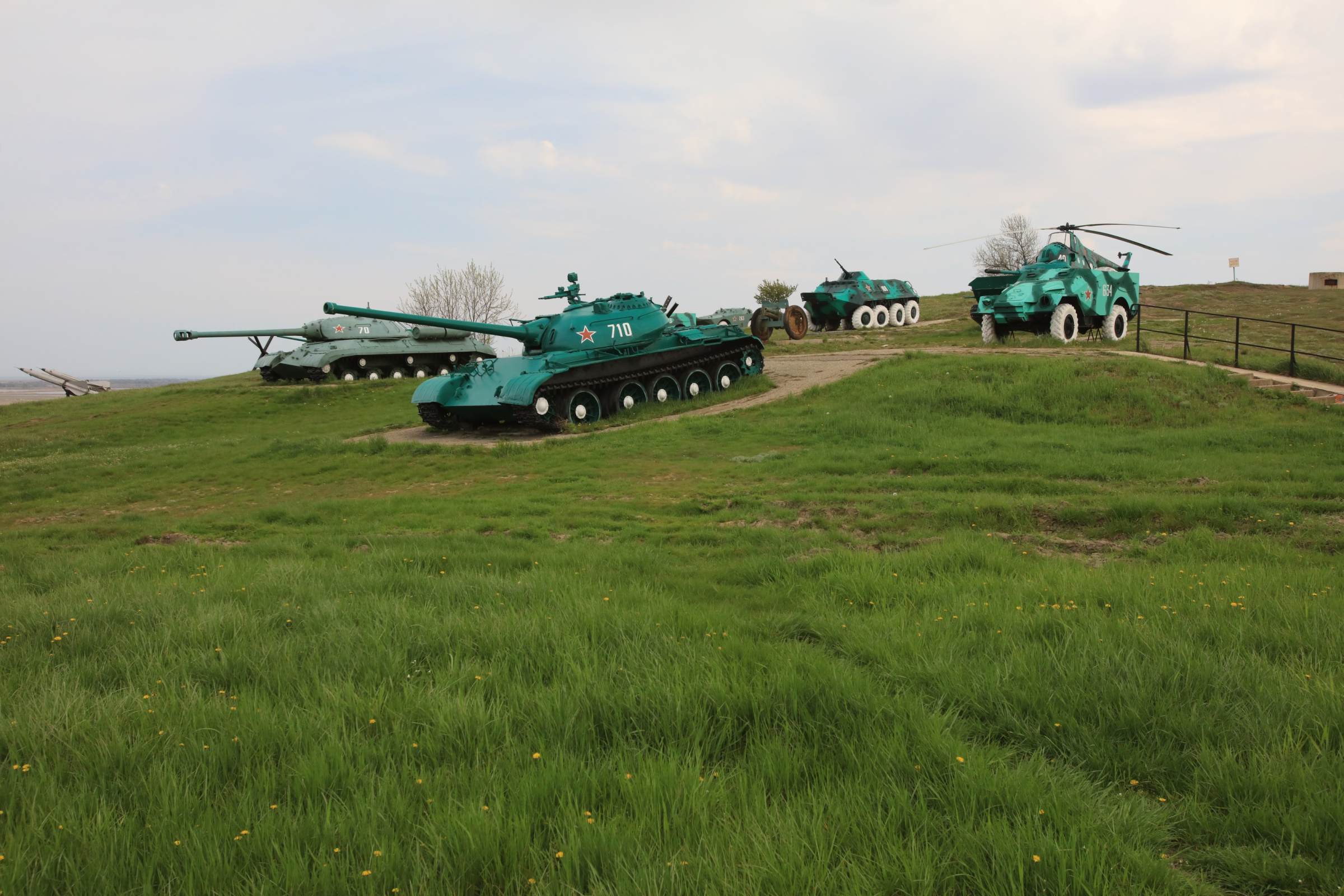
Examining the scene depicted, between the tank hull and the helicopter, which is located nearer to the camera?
the tank hull

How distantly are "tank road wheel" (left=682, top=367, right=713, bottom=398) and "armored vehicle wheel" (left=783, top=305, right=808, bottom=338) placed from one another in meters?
12.8

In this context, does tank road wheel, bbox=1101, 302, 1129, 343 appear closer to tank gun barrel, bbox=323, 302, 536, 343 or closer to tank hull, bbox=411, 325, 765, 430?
tank hull, bbox=411, 325, 765, 430

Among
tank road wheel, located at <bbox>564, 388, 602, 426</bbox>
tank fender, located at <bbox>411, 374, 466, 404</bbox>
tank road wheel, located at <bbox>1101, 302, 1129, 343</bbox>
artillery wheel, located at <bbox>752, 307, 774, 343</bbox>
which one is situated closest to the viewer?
tank fender, located at <bbox>411, 374, 466, 404</bbox>

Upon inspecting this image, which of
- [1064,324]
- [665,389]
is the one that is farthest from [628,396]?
[1064,324]

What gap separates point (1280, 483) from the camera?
361 inches

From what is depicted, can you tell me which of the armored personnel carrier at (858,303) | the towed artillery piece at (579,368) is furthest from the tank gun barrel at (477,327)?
the armored personnel carrier at (858,303)

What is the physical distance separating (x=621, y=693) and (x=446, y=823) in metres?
1.05

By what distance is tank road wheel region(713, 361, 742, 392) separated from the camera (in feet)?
A: 68.6

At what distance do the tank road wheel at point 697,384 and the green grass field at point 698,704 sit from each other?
1156cm

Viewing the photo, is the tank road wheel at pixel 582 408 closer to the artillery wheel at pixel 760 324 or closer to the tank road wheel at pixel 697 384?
the tank road wheel at pixel 697 384

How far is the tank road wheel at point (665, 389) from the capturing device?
1952 centimetres

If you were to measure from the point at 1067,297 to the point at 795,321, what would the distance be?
38.3 ft

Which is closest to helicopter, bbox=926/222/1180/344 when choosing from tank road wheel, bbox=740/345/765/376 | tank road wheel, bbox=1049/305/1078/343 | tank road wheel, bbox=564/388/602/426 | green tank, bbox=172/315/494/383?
tank road wheel, bbox=1049/305/1078/343

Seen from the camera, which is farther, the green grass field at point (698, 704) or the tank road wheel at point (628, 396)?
the tank road wheel at point (628, 396)
